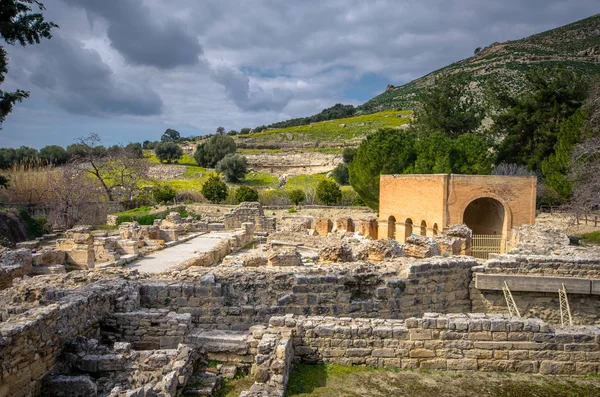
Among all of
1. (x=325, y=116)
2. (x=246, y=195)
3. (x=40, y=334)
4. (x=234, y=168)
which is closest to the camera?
(x=40, y=334)

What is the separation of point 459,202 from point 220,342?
17.9 meters

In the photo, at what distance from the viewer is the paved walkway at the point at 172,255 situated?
14.8 m

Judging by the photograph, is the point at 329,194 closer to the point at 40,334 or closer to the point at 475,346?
the point at 475,346

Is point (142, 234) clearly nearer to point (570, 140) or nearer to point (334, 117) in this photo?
point (570, 140)

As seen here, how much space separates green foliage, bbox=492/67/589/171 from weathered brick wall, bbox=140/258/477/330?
108 feet

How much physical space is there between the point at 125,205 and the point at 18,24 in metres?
27.1

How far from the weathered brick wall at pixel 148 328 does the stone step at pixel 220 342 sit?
0.21 m

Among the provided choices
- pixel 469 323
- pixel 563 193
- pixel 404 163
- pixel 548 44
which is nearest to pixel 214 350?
pixel 469 323

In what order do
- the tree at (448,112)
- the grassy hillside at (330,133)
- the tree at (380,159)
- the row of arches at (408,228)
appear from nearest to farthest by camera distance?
the row of arches at (408,228)
the tree at (380,159)
the tree at (448,112)
the grassy hillside at (330,133)

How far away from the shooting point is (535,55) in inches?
3147

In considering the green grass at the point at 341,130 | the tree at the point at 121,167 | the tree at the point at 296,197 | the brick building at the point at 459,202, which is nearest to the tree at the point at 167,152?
the green grass at the point at 341,130

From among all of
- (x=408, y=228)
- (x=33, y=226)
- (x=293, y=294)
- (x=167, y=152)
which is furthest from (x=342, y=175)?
(x=293, y=294)

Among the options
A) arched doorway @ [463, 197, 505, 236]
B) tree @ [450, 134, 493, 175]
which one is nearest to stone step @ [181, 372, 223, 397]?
arched doorway @ [463, 197, 505, 236]

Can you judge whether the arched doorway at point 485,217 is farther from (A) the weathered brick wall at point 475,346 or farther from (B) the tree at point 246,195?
(B) the tree at point 246,195
